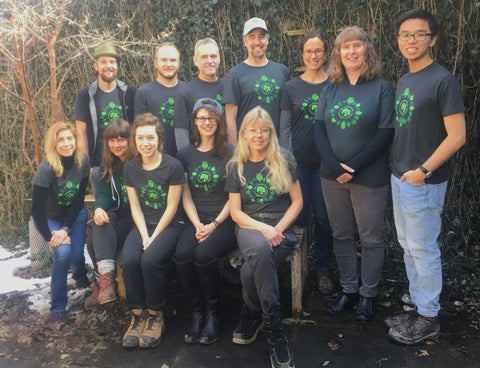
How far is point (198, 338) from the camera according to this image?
2.89m

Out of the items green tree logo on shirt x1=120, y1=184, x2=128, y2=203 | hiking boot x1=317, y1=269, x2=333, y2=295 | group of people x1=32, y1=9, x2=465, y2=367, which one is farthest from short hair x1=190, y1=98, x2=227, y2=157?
hiking boot x1=317, y1=269, x2=333, y2=295

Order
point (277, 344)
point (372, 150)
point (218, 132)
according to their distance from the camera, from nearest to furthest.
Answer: point (277, 344) → point (372, 150) → point (218, 132)

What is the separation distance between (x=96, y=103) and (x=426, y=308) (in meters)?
3.08

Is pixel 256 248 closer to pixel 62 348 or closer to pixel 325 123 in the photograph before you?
pixel 325 123

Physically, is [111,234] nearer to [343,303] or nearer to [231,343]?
[231,343]

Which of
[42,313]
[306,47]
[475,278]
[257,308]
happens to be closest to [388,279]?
[475,278]

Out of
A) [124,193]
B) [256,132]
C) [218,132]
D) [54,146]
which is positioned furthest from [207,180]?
[54,146]

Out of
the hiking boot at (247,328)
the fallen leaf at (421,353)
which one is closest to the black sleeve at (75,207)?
the hiking boot at (247,328)

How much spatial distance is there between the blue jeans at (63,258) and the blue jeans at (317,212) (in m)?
1.80

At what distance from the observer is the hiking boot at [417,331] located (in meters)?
2.72

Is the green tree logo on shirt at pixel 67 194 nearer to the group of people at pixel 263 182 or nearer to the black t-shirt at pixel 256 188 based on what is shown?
the group of people at pixel 263 182

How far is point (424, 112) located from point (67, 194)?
106 inches

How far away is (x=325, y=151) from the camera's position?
116 inches

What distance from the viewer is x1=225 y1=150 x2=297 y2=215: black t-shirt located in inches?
116
